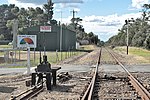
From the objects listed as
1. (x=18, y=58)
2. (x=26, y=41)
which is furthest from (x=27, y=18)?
(x=26, y=41)

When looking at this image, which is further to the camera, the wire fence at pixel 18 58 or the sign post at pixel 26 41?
the wire fence at pixel 18 58

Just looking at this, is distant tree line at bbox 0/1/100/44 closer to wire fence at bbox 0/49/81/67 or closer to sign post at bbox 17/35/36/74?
wire fence at bbox 0/49/81/67

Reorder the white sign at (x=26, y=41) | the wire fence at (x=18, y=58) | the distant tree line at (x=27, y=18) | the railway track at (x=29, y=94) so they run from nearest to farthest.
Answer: the railway track at (x=29, y=94) < the white sign at (x=26, y=41) < the wire fence at (x=18, y=58) < the distant tree line at (x=27, y=18)

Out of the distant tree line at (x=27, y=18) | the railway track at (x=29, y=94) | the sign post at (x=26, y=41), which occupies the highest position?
the distant tree line at (x=27, y=18)

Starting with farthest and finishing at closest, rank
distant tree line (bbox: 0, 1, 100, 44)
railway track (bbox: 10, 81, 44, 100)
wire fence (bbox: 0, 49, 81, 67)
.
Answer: distant tree line (bbox: 0, 1, 100, 44), wire fence (bbox: 0, 49, 81, 67), railway track (bbox: 10, 81, 44, 100)

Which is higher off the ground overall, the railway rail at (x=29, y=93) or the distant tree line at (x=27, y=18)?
the distant tree line at (x=27, y=18)

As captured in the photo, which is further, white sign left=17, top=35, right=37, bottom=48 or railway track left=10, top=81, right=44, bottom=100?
white sign left=17, top=35, right=37, bottom=48

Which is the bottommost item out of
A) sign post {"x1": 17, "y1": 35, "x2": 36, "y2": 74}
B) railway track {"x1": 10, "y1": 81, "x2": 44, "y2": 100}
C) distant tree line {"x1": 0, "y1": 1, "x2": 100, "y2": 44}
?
railway track {"x1": 10, "y1": 81, "x2": 44, "y2": 100}

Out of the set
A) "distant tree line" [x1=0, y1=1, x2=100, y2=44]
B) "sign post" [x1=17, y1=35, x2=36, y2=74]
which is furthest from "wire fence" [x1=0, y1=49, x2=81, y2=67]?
"distant tree line" [x1=0, y1=1, x2=100, y2=44]

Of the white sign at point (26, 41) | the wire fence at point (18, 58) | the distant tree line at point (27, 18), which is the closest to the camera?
the white sign at point (26, 41)

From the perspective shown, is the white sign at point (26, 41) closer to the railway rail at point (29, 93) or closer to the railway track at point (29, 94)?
the railway rail at point (29, 93)

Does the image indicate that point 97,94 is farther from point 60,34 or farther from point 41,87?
point 60,34

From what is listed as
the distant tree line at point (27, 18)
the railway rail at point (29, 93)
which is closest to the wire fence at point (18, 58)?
the railway rail at point (29, 93)

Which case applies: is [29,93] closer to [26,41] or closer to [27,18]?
[26,41]
